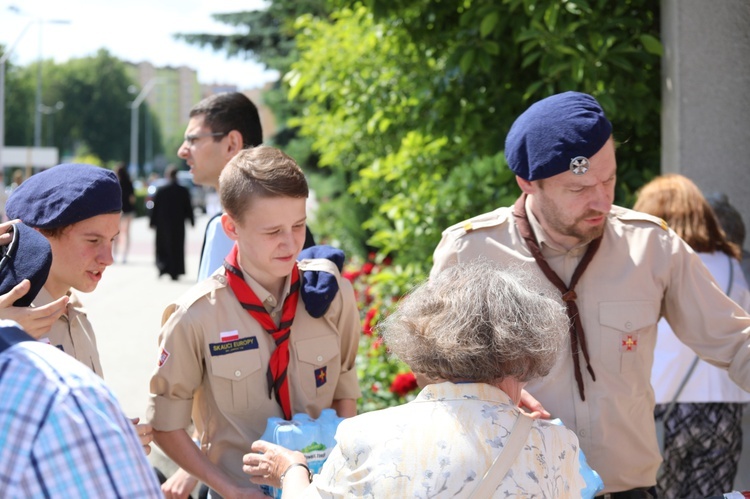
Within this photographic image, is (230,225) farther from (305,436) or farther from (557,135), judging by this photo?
(557,135)

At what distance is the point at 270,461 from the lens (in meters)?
2.49

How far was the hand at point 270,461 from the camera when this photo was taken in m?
2.45

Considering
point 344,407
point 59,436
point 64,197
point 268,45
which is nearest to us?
point 59,436

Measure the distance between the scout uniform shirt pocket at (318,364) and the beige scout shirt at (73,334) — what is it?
0.67 metres

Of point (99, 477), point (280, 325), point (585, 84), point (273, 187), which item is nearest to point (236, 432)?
point (280, 325)

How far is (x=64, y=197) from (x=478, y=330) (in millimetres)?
1406

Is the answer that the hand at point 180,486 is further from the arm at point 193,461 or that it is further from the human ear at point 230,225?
the human ear at point 230,225

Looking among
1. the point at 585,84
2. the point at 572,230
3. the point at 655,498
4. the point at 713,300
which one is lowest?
the point at 655,498

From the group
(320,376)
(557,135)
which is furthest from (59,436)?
(557,135)

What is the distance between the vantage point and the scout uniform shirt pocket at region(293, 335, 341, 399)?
9.80 feet

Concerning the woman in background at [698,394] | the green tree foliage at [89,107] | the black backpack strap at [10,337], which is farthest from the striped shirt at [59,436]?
the green tree foliage at [89,107]

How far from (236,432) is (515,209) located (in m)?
1.16

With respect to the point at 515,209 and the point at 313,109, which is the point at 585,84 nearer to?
the point at 515,209

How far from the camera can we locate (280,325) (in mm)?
2949
